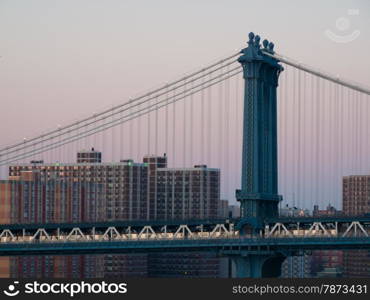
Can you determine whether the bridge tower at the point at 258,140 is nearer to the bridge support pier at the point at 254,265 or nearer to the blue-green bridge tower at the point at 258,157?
the blue-green bridge tower at the point at 258,157

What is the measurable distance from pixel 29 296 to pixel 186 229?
6505 centimetres

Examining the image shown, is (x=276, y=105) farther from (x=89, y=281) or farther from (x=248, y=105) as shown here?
(x=89, y=281)

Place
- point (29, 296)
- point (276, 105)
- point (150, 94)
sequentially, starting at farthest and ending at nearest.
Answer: point (150, 94)
point (276, 105)
point (29, 296)

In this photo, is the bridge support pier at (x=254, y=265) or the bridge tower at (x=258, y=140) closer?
the bridge support pier at (x=254, y=265)

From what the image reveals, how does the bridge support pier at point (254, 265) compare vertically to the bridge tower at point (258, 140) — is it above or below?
below

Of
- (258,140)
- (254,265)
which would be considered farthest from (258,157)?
(254,265)

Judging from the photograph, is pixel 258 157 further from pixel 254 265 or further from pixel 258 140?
pixel 254 265

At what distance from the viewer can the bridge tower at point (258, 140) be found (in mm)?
151500

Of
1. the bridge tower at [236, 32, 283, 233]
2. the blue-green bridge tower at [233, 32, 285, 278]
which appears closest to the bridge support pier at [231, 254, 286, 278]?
the blue-green bridge tower at [233, 32, 285, 278]

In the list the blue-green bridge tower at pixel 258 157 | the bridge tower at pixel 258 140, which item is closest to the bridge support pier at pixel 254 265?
the blue-green bridge tower at pixel 258 157

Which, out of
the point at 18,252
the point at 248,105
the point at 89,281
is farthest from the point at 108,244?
the point at 89,281

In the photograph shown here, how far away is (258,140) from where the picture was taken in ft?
503

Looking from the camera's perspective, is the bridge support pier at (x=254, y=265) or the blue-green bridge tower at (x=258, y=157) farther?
the blue-green bridge tower at (x=258, y=157)

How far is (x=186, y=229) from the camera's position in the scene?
518ft
